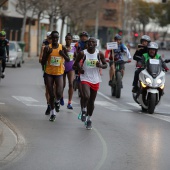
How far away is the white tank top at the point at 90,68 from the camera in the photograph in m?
14.4

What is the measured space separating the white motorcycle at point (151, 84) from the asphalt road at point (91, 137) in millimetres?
342

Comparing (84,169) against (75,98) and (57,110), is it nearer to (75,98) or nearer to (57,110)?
(57,110)

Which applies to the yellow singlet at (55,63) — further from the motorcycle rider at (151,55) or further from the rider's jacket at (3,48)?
the rider's jacket at (3,48)

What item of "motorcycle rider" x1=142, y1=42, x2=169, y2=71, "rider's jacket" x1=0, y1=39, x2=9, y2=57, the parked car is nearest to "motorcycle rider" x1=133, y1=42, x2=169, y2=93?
A: "motorcycle rider" x1=142, y1=42, x2=169, y2=71

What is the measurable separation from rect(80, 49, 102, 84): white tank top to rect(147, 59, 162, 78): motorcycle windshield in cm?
357

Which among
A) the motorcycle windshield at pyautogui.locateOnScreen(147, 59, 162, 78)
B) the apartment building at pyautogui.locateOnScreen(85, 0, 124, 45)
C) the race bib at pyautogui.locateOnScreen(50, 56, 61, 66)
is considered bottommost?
the apartment building at pyautogui.locateOnScreen(85, 0, 124, 45)

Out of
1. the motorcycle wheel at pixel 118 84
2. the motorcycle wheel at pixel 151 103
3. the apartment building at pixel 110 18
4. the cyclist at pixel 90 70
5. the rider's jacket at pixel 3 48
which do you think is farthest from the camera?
the apartment building at pixel 110 18

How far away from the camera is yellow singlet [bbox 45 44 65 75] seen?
15336 mm

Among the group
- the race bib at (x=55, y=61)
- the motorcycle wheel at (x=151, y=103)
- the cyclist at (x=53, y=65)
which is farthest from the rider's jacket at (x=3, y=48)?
the race bib at (x=55, y=61)

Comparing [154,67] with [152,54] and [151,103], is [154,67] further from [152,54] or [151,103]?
[151,103]

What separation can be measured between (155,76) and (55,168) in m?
8.29

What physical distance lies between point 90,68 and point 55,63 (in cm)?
122

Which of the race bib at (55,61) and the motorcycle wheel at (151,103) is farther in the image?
the motorcycle wheel at (151,103)

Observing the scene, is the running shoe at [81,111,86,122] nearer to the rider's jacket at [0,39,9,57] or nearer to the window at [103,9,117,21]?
the rider's jacket at [0,39,9,57]
